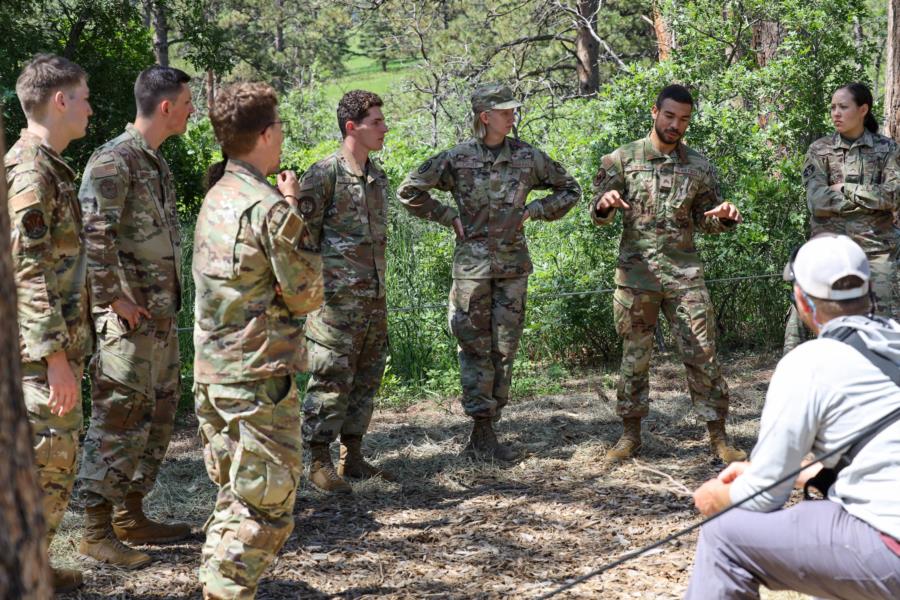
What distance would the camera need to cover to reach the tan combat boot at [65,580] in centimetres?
436

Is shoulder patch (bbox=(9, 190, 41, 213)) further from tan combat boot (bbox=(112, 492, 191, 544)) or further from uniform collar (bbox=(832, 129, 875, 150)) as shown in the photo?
uniform collar (bbox=(832, 129, 875, 150))

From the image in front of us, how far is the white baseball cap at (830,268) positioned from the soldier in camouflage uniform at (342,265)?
3.14 m

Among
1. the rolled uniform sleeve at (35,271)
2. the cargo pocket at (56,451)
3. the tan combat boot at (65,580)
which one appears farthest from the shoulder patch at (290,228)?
the tan combat boot at (65,580)

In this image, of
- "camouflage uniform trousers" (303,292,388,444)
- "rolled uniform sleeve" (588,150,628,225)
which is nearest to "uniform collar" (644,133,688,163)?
"rolled uniform sleeve" (588,150,628,225)

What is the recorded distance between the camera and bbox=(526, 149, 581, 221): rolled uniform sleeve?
→ 6.46 metres

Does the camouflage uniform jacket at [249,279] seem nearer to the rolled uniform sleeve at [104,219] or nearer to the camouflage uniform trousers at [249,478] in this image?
the camouflage uniform trousers at [249,478]

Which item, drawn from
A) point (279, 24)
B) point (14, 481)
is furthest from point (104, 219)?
point (279, 24)

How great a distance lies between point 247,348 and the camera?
3684mm

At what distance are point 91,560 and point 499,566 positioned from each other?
1.93 m

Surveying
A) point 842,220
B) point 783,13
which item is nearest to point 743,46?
point 783,13

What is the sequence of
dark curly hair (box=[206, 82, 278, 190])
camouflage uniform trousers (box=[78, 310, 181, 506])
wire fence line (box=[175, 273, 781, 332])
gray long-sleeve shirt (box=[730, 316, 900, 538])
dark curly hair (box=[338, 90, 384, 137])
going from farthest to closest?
wire fence line (box=[175, 273, 781, 332])
dark curly hair (box=[338, 90, 384, 137])
camouflage uniform trousers (box=[78, 310, 181, 506])
dark curly hair (box=[206, 82, 278, 190])
gray long-sleeve shirt (box=[730, 316, 900, 538])

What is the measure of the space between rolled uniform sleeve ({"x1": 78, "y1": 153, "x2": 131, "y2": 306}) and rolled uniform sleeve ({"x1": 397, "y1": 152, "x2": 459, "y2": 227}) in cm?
210

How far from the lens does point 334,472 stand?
5844 mm

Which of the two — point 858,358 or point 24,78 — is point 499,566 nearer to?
point 858,358
